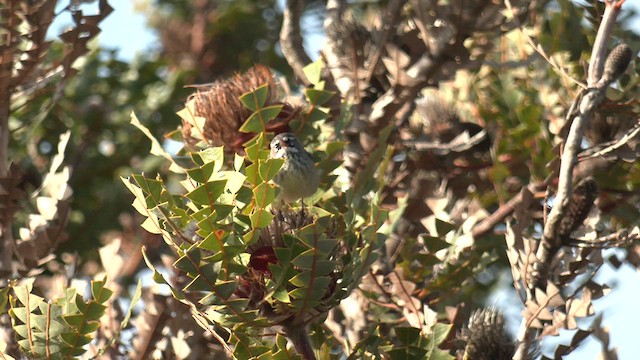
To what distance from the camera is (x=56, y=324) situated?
8.16 ft

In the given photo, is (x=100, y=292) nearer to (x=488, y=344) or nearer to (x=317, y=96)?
(x=317, y=96)

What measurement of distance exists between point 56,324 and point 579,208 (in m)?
1.34

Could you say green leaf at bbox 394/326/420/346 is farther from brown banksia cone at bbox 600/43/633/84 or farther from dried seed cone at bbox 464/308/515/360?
brown banksia cone at bbox 600/43/633/84

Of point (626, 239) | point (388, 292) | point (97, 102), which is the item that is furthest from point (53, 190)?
point (97, 102)

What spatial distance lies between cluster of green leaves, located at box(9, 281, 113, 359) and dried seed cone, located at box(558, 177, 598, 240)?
45.8 inches

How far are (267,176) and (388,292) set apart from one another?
3.23 ft

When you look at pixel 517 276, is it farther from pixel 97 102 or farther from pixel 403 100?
pixel 97 102

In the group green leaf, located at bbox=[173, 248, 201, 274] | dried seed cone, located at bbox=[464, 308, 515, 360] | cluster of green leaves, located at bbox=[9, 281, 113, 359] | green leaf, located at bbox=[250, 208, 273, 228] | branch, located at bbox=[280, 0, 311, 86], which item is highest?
green leaf, located at bbox=[250, 208, 273, 228]

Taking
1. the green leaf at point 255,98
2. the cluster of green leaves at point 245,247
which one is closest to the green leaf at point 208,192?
the cluster of green leaves at point 245,247

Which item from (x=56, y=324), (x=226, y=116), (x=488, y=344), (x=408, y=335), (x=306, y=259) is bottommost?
(x=488, y=344)

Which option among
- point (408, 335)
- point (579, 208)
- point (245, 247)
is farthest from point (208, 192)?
point (579, 208)

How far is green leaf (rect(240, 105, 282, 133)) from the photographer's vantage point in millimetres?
2570

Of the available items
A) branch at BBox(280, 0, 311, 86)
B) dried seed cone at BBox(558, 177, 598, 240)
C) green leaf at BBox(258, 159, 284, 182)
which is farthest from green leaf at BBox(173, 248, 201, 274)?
branch at BBox(280, 0, 311, 86)

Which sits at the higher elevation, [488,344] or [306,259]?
[306,259]
